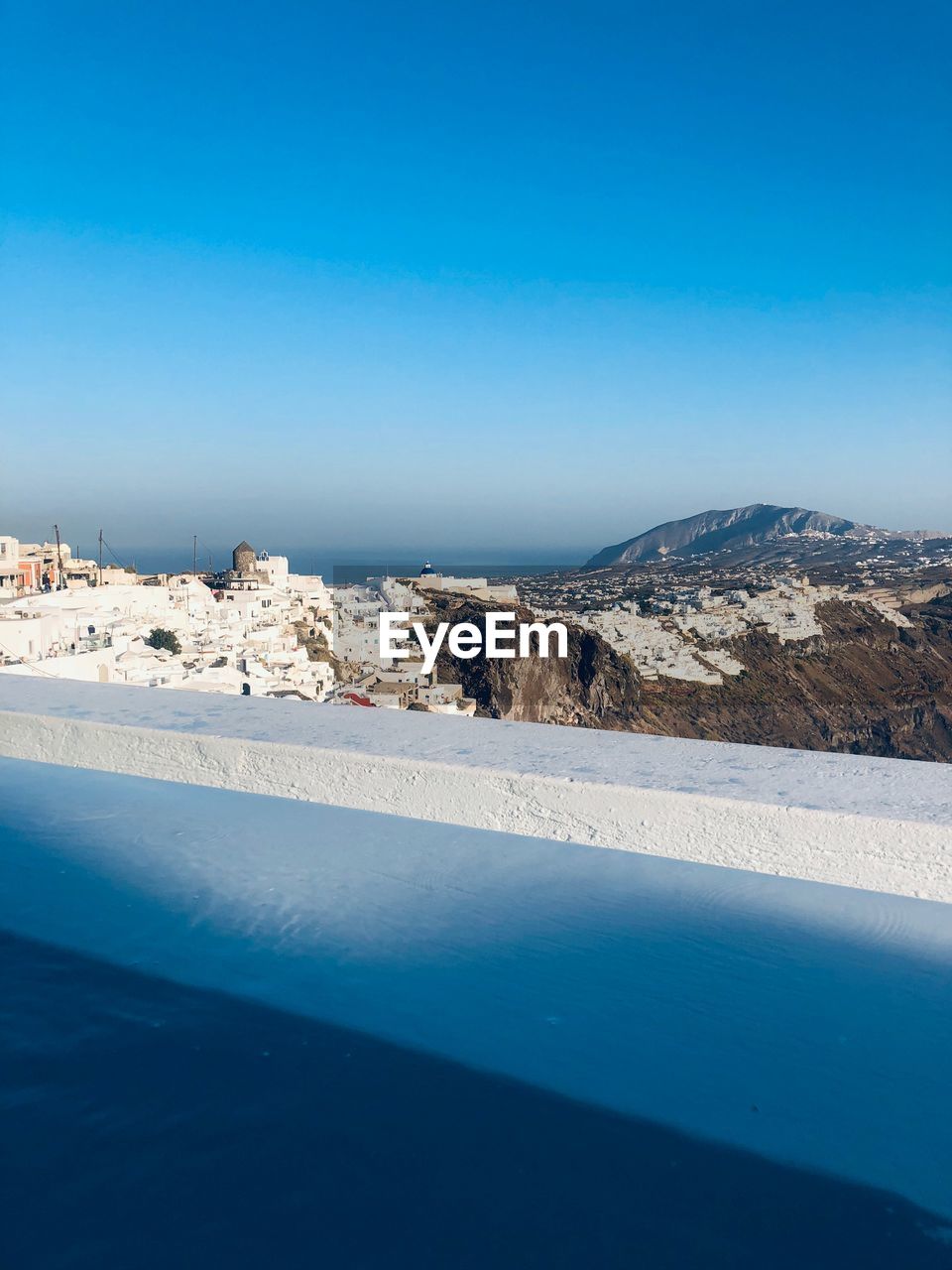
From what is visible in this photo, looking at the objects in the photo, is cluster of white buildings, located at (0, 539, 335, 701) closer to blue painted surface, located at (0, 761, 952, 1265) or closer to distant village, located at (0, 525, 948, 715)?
distant village, located at (0, 525, 948, 715)

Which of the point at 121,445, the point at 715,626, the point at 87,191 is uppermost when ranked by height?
the point at 87,191

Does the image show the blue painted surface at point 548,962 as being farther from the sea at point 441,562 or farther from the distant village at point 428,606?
the sea at point 441,562

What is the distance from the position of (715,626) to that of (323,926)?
13.7 m

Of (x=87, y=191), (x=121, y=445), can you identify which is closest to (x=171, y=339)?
(x=121, y=445)

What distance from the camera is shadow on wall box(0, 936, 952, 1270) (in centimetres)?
78

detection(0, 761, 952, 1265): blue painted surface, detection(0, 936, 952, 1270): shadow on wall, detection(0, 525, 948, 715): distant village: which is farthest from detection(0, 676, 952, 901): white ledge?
detection(0, 525, 948, 715): distant village

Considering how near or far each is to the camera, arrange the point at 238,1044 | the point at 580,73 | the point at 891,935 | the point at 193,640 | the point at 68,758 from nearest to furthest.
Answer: the point at 238,1044
the point at 891,935
the point at 68,758
the point at 580,73
the point at 193,640

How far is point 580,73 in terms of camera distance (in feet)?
26.2

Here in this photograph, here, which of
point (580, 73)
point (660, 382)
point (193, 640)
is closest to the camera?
point (580, 73)

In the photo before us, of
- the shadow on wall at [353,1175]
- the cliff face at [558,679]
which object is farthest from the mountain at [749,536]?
the shadow on wall at [353,1175]

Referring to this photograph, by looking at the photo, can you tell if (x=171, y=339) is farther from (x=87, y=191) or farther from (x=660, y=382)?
(x=660, y=382)

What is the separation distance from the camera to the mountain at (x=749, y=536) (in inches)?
583

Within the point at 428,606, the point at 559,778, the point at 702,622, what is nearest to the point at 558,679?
the point at 428,606

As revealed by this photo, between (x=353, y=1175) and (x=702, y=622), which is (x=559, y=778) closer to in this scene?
(x=353, y=1175)
